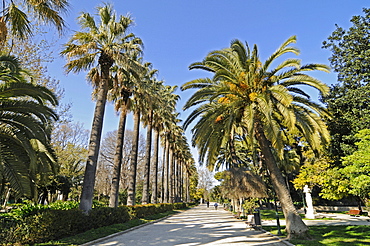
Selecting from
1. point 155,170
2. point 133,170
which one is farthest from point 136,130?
point 155,170

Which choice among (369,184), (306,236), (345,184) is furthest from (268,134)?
(345,184)

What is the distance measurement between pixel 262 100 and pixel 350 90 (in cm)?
904

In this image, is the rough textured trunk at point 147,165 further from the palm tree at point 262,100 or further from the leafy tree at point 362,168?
the leafy tree at point 362,168

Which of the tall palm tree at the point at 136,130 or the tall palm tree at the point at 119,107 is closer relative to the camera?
the tall palm tree at the point at 119,107

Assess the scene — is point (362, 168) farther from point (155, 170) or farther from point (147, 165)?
point (155, 170)

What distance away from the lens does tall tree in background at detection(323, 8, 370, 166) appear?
15.2 m

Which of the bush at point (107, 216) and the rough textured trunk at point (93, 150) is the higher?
the rough textured trunk at point (93, 150)

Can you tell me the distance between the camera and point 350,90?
52.2 feet

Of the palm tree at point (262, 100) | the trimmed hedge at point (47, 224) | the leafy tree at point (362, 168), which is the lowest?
the trimmed hedge at point (47, 224)

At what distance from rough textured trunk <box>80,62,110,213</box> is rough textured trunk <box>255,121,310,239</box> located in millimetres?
9173

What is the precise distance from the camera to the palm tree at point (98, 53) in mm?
14133

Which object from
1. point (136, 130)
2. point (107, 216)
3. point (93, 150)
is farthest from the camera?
point (136, 130)

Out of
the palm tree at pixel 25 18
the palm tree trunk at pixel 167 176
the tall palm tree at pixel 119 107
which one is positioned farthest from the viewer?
the palm tree trunk at pixel 167 176

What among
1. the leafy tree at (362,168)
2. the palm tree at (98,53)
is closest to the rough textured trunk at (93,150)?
the palm tree at (98,53)
